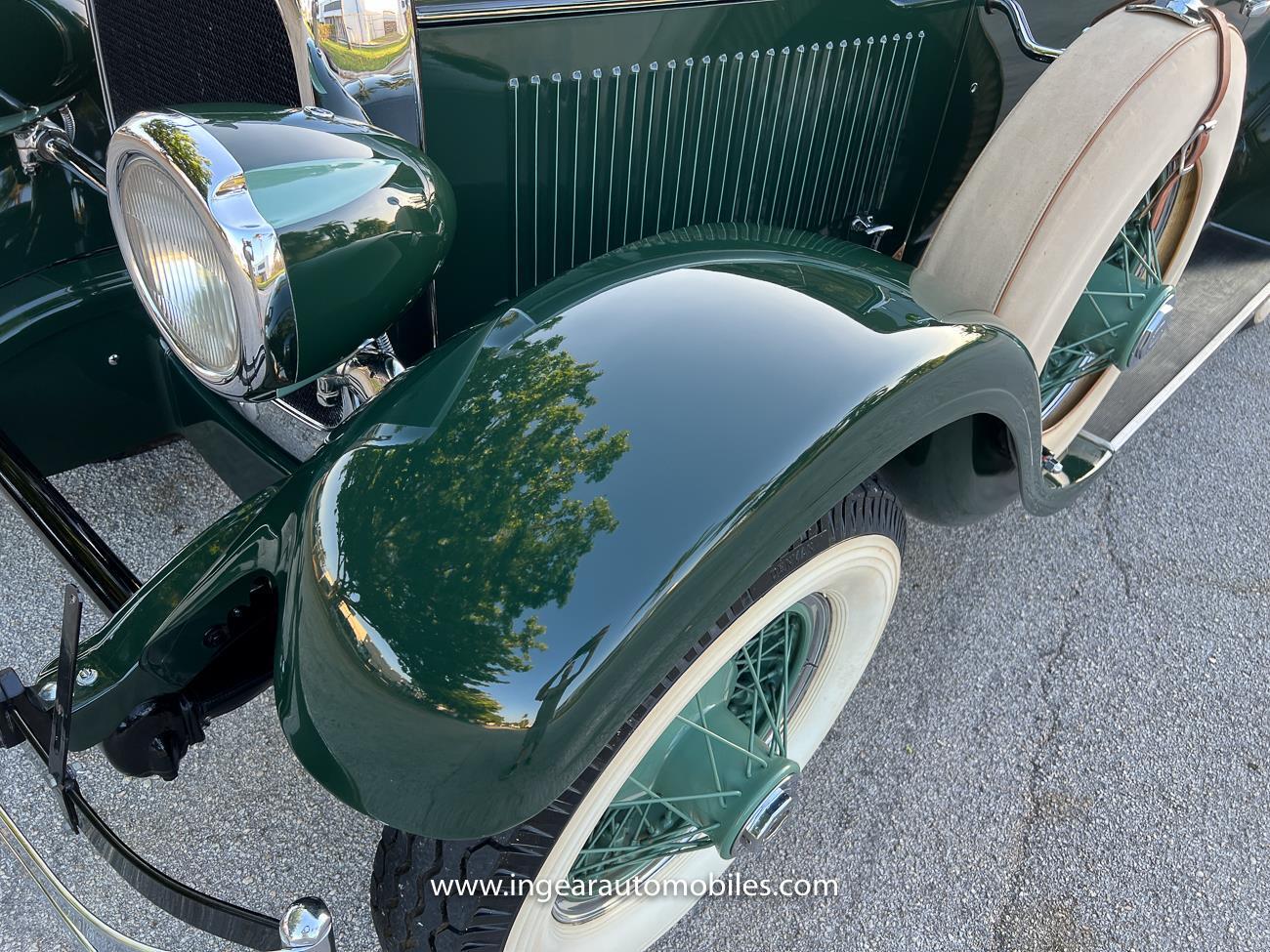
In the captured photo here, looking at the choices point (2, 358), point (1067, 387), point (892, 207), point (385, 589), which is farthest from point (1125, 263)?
point (2, 358)

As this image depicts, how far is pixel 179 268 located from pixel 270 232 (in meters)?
0.16

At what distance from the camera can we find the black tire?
3.44ft

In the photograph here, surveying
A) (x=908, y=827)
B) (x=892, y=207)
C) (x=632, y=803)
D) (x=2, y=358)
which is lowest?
(x=908, y=827)

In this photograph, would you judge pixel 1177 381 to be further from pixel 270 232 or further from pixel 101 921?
pixel 101 921

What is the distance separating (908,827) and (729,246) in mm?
1107

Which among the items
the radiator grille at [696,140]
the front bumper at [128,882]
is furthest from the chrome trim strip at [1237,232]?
the front bumper at [128,882]

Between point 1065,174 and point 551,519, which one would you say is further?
point 1065,174

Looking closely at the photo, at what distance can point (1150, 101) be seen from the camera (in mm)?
1480

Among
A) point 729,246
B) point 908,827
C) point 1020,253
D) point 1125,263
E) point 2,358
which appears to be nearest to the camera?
point 729,246

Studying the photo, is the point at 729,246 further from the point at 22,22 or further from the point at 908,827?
the point at 22,22

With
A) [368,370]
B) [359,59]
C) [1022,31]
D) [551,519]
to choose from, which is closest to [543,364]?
[551,519]

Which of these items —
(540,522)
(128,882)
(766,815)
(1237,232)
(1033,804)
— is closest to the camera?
(540,522)

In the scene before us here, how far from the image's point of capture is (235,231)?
0.90m

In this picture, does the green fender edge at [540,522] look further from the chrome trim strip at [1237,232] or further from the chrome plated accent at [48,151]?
the chrome trim strip at [1237,232]
